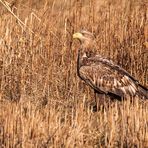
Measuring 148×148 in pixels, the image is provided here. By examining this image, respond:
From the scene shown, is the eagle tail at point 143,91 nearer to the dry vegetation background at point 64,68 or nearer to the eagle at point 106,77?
the eagle at point 106,77

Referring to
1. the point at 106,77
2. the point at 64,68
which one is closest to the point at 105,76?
the point at 106,77

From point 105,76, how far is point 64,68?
34.9 inches

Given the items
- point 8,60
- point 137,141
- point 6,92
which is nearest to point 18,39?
point 8,60

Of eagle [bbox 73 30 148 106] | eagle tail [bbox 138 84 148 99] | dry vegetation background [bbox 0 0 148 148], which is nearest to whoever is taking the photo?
dry vegetation background [bbox 0 0 148 148]

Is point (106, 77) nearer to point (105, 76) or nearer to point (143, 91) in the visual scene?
point (105, 76)

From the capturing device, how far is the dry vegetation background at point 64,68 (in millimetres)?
5742

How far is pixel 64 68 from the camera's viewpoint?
8445 mm

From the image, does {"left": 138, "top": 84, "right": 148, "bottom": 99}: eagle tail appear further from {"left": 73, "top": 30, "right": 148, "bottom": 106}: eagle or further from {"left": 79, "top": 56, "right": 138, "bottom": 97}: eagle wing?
{"left": 79, "top": 56, "right": 138, "bottom": 97}: eagle wing

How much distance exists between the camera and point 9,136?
16.9ft

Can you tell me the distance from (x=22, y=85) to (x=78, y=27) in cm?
168

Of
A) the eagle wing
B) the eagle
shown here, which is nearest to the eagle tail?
the eagle

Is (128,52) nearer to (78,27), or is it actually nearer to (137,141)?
(78,27)

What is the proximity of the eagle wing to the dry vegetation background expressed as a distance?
0.24 m

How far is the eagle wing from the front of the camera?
762cm
